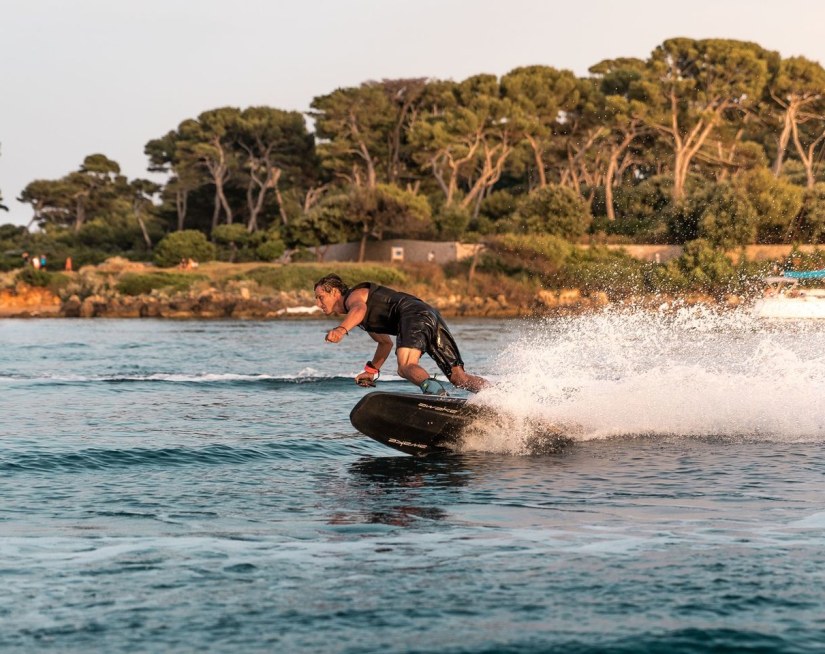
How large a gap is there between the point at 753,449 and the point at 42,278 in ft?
230

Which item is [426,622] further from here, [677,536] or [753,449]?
[753,449]

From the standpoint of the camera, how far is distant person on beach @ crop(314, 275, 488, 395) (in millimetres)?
11570

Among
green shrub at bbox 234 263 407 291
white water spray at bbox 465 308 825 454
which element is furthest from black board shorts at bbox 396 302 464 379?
green shrub at bbox 234 263 407 291

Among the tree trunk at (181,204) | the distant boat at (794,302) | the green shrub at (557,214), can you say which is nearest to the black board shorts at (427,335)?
the distant boat at (794,302)

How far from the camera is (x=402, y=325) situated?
1174 cm

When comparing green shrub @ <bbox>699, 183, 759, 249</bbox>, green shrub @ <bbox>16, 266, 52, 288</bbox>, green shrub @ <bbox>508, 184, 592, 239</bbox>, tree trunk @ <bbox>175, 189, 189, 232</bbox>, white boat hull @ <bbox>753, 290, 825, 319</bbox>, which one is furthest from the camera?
tree trunk @ <bbox>175, 189, 189, 232</bbox>

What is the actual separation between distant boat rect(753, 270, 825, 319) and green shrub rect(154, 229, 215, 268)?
147 feet

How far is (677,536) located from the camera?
304 inches

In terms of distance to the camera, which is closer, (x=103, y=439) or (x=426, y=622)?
(x=426, y=622)

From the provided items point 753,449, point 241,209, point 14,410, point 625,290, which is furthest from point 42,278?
point 753,449

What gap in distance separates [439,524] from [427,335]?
3.67 m

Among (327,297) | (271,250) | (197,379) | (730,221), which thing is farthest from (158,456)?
(271,250)

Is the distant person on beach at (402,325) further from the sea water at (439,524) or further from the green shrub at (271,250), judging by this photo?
the green shrub at (271,250)

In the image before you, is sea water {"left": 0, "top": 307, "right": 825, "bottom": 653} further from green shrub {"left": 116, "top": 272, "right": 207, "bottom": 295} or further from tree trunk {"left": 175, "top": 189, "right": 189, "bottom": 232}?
tree trunk {"left": 175, "top": 189, "right": 189, "bottom": 232}
